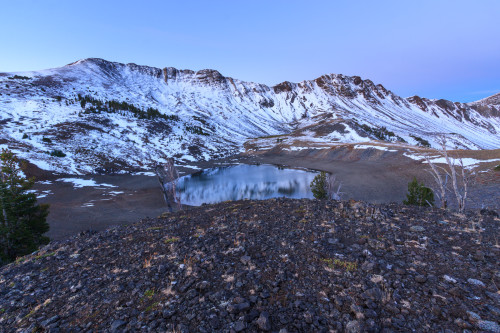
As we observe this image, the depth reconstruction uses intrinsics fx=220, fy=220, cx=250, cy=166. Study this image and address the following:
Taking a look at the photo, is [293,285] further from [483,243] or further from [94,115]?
[94,115]

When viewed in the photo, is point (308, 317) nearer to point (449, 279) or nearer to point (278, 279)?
point (278, 279)

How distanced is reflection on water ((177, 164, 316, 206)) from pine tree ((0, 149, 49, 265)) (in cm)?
2386

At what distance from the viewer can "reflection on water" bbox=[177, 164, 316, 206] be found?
4706cm

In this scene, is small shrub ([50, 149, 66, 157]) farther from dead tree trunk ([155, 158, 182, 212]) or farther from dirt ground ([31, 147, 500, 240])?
dead tree trunk ([155, 158, 182, 212])

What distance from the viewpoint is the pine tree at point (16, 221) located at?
62.6 ft

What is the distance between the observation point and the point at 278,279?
661 centimetres

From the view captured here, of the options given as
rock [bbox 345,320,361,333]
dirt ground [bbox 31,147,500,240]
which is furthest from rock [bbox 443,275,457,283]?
dirt ground [bbox 31,147,500,240]

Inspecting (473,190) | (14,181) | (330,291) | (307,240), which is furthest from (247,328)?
(473,190)

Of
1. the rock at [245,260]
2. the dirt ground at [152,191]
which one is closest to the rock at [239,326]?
the rock at [245,260]

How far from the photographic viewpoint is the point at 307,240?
9156 mm

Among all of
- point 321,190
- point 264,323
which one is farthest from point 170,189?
point 264,323

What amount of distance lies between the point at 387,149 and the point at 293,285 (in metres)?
85.4

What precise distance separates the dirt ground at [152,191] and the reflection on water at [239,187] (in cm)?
681

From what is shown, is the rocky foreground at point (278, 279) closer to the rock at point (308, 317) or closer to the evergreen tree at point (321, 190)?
the rock at point (308, 317)
